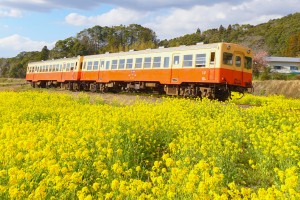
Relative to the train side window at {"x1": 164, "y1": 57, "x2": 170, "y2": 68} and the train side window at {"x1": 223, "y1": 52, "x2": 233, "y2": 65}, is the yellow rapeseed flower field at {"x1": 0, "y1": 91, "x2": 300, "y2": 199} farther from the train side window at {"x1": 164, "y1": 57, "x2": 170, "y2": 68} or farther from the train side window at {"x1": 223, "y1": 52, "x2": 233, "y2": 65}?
the train side window at {"x1": 164, "y1": 57, "x2": 170, "y2": 68}

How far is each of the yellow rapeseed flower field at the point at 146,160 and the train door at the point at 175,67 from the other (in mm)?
8134

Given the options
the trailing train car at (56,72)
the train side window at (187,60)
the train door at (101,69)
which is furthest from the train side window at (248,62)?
the trailing train car at (56,72)

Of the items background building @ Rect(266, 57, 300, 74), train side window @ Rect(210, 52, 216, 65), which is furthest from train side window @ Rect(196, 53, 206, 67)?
background building @ Rect(266, 57, 300, 74)

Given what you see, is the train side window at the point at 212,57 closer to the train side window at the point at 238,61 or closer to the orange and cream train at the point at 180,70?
the orange and cream train at the point at 180,70

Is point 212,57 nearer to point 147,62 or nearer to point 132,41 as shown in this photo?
point 147,62

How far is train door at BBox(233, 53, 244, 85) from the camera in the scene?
16688 millimetres

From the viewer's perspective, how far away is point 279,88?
85.1 ft

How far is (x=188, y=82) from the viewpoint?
17.3 meters

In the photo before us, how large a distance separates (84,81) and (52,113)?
711 inches

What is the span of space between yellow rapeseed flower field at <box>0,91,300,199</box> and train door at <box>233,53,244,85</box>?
6926 millimetres

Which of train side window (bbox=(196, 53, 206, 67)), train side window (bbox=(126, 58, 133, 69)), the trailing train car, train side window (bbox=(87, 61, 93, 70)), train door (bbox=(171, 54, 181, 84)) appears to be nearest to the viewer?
train side window (bbox=(196, 53, 206, 67))

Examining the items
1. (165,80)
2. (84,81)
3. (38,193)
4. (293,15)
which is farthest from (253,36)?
(38,193)

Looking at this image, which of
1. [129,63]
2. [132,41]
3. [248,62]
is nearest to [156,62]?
[129,63]

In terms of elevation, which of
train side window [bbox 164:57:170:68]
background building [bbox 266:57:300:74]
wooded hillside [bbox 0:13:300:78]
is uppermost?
wooded hillside [bbox 0:13:300:78]
